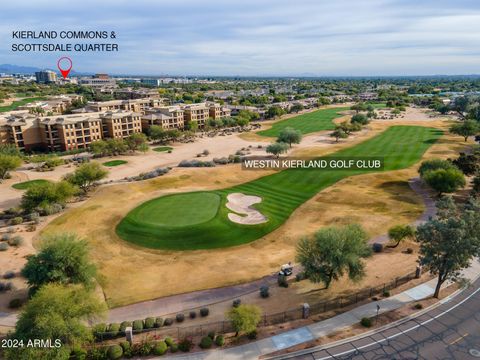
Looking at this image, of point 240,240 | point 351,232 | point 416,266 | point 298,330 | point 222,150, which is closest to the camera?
point 298,330

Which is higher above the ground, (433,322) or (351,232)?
(351,232)

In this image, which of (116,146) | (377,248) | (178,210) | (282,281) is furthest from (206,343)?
(116,146)

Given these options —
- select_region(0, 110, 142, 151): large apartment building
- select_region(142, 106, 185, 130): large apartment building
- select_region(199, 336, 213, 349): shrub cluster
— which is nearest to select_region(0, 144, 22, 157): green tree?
select_region(0, 110, 142, 151): large apartment building

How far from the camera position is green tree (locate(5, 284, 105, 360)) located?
83.0 feet

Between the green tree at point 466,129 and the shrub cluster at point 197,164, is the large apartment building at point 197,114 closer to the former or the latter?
the shrub cluster at point 197,164

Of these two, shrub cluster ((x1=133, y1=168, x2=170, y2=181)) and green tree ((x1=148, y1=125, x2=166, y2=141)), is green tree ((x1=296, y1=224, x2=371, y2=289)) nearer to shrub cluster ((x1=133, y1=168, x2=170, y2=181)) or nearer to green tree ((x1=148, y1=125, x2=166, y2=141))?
shrub cluster ((x1=133, y1=168, x2=170, y2=181))

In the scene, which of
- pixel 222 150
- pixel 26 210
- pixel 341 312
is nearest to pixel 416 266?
pixel 341 312

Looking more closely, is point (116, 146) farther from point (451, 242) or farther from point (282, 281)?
point (451, 242)

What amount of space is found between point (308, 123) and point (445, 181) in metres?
104

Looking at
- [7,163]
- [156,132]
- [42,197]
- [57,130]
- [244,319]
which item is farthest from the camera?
[156,132]

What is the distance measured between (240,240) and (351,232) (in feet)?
58.1

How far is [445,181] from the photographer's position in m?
61.8

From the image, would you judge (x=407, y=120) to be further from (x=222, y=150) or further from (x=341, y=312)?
(x=341, y=312)

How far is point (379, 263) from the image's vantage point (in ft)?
137
